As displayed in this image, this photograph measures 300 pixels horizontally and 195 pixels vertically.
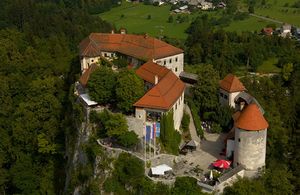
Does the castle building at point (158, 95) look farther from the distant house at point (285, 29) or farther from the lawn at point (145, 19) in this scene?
the distant house at point (285, 29)

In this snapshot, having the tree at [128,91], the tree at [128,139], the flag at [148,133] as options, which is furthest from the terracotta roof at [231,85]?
the tree at [128,139]

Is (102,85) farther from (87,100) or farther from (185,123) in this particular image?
(185,123)

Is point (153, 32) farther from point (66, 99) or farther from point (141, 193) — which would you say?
point (141, 193)

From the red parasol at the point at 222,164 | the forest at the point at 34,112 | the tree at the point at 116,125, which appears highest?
the tree at the point at 116,125

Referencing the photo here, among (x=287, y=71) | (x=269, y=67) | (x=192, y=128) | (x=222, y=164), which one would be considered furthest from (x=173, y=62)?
(x=269, y=67)

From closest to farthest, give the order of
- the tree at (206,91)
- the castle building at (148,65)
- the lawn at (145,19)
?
the castle building at (148,65) < the tree at (206,91) < the lawn at (145,19)

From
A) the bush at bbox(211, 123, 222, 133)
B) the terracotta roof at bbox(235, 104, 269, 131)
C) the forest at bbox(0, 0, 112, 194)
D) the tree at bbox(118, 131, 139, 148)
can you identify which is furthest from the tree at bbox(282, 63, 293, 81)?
the tree at bbox(118, 131, 139, 148)
